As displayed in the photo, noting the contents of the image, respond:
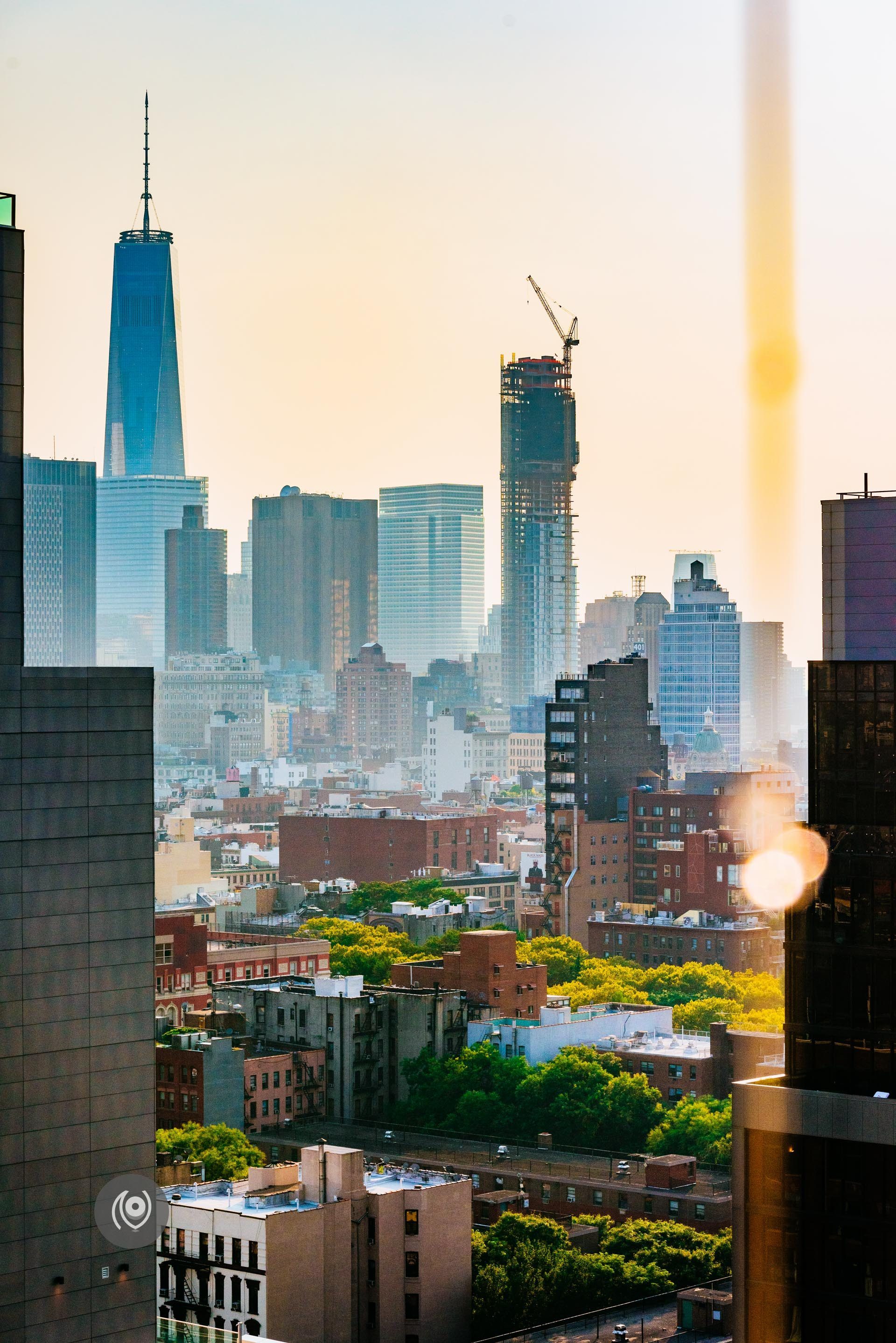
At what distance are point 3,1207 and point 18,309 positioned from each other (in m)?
10.2

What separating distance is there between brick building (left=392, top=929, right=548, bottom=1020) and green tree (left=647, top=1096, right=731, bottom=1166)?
13.7 m

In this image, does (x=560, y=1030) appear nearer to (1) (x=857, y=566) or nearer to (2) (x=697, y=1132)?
(2) (x=697, y=1132)

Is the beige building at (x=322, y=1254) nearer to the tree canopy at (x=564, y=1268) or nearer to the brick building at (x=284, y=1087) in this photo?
the tree canopy at (x=564, y=1268)

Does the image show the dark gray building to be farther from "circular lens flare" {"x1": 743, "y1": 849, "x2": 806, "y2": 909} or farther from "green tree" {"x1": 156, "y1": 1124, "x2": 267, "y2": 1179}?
"circular lens flare" {"x1": 743, "y1": 849, "x2": 806, "y2": 909}

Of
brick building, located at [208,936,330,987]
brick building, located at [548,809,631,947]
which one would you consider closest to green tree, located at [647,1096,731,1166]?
brick building, located at [208,936,330,987]

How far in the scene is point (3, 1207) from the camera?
24.5 meters

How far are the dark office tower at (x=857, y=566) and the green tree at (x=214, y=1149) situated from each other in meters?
27.4

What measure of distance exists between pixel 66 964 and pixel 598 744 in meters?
101

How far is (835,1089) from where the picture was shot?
3016 cm

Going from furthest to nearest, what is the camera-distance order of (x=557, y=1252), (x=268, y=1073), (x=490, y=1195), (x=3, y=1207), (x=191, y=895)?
(x=191, y=895)
(x=268, y=1073)
(x=490, y=1195)
(x=557, y=1252)
(x=3, y=1207)

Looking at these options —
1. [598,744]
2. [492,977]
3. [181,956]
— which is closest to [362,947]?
[181,956]

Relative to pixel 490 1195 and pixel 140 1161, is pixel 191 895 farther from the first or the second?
pixel 140 1161

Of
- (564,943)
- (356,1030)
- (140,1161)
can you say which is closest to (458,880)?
(564,943)

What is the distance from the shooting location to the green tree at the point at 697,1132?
6400 centimetres
